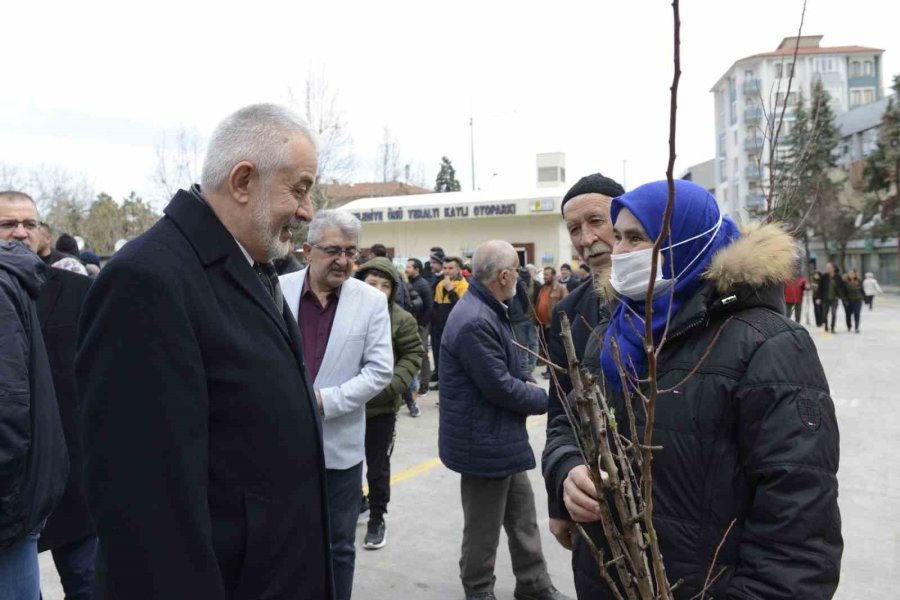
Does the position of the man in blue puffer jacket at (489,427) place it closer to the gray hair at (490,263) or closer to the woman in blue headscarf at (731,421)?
the gray hair at (490,263)

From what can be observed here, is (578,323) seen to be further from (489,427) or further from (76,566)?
(76,566)

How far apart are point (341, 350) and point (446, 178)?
81.8 meters

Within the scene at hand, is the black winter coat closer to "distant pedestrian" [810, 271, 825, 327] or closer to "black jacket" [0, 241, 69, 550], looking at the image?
"black jacket" [0, 241, 69, 550]

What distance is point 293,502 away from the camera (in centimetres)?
179

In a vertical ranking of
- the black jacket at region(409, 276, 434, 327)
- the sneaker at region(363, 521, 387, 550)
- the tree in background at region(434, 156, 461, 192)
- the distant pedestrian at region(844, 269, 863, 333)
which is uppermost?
the tree in background at region(434, 156, 461, 192)

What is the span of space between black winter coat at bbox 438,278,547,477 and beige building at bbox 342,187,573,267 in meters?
26.3

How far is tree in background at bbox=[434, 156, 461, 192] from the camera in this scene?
8275cm

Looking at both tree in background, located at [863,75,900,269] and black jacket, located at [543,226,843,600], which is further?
tree in background, located at [863,75,900,269]

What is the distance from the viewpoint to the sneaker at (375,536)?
4680 mm

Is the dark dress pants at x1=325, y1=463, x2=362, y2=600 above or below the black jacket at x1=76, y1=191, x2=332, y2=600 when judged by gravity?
below

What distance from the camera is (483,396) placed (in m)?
3.86

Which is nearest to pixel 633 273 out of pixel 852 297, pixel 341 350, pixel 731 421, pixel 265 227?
pixel 731 421

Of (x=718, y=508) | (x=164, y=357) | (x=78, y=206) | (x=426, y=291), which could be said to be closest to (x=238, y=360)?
(x=164, y=357)

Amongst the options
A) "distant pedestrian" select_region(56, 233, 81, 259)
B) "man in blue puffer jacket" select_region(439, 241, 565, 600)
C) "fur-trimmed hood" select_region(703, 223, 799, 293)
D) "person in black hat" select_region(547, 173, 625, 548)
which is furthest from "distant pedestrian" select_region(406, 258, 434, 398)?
"fur-trimmed hood" select_region(703, 223, 799, 293)
